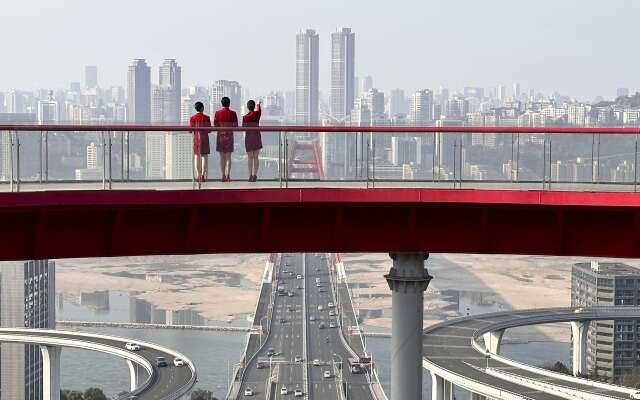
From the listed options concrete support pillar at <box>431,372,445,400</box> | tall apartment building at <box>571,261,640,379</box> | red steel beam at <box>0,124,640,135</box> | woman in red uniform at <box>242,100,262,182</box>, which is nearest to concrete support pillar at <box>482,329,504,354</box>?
concrete support pillar at <box>431,372,445,400</box>

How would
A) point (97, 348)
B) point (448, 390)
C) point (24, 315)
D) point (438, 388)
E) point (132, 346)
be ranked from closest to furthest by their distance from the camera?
point (438, 388) → point (448, 390) → point (132, 346) → point (97, 348) → point (24, 315)

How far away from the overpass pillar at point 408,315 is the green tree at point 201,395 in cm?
6669

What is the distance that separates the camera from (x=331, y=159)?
15.1m

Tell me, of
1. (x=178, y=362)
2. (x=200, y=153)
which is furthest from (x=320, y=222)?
(x=178, y=362)

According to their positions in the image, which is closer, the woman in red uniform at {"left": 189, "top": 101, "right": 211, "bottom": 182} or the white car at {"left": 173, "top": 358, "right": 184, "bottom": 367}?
the woman in red uniform at {"left": 189, "top": 101, "right": 211, "bottom": 182}

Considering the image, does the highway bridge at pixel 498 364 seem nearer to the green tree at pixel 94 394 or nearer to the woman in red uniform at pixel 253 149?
the green tree at pixel 94 394

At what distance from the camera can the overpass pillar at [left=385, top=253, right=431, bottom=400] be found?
49.6 ft

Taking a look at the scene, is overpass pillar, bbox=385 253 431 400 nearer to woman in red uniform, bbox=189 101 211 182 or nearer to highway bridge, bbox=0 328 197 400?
woman in red uniform, bbox=189 101 211 182

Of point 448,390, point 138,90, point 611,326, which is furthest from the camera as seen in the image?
point 138,90

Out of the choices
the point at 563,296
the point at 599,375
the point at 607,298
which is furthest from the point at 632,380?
the point at 563,296

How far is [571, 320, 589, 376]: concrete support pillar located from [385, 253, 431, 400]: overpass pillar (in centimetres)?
6972

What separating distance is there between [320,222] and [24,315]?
9459cm

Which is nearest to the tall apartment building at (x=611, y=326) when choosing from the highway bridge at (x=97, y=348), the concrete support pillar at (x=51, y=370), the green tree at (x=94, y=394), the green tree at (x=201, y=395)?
the green tree at (x=201, y=395)

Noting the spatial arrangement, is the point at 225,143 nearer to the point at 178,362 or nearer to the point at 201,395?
the point at 178,362
